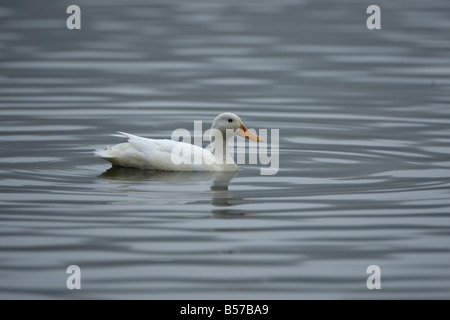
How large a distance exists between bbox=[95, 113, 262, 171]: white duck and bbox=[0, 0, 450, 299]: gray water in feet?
0.58

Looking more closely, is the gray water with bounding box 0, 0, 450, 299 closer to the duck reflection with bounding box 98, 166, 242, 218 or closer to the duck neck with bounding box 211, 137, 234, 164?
the duck reflection with bounding box 98, 166, 242, 218

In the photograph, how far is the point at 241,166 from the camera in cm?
1213

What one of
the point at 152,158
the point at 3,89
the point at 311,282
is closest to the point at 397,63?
the point at 3,89

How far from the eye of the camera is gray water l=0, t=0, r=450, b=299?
25.2 ft

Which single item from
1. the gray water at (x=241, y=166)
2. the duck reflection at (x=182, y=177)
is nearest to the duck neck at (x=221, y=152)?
the duck reflection at (x=182, y=177)

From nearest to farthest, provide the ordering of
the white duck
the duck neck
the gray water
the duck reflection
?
the gray water → the duck reflection → the white duck → the duck neck

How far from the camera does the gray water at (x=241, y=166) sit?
7688 millimetres

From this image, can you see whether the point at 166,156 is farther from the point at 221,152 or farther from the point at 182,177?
the point at 221,152

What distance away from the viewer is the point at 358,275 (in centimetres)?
766
